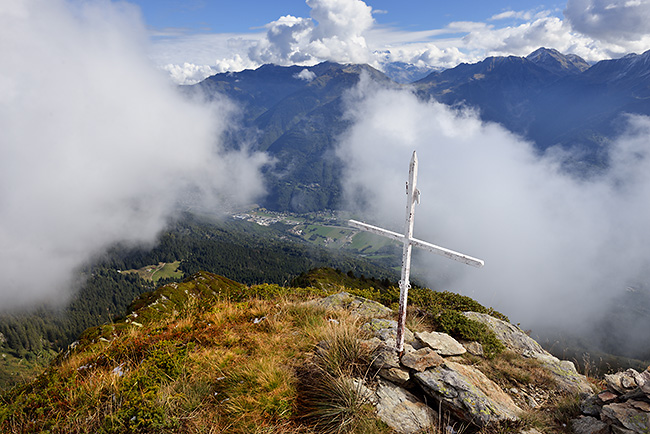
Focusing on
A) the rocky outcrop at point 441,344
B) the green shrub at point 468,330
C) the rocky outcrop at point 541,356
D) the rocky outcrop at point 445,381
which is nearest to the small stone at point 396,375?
the rocky outcrop at point 445,381

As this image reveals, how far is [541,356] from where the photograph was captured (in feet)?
35.0

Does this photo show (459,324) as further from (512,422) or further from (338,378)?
(338,378)

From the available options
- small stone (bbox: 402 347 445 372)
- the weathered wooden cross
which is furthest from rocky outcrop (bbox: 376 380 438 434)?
the weathered wooden cross

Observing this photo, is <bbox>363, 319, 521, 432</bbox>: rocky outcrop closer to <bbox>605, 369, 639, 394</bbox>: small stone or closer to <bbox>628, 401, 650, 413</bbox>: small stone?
<bbox>628, 401, 650, 413</bbox>: small stone

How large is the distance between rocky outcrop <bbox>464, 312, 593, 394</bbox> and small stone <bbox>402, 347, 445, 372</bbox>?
4.22 m

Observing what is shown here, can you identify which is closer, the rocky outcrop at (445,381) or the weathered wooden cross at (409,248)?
the rocky outcrop at (445,381)

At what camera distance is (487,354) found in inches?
365

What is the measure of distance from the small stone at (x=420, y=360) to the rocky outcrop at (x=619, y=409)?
304cm

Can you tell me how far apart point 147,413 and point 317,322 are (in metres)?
4.74

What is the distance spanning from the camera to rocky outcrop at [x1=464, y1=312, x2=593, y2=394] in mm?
8336

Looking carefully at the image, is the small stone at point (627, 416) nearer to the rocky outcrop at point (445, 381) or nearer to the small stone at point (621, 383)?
the small stone at point (621, 383)

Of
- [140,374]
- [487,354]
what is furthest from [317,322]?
[487,354]

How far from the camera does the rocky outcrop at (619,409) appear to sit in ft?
18.5

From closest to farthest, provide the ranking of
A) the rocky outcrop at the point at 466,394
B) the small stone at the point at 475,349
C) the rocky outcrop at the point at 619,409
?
the rocky outcrop at the point at 619,409, the rocky outcrop at the point at 466,394, the small stone at the point at 475,349
